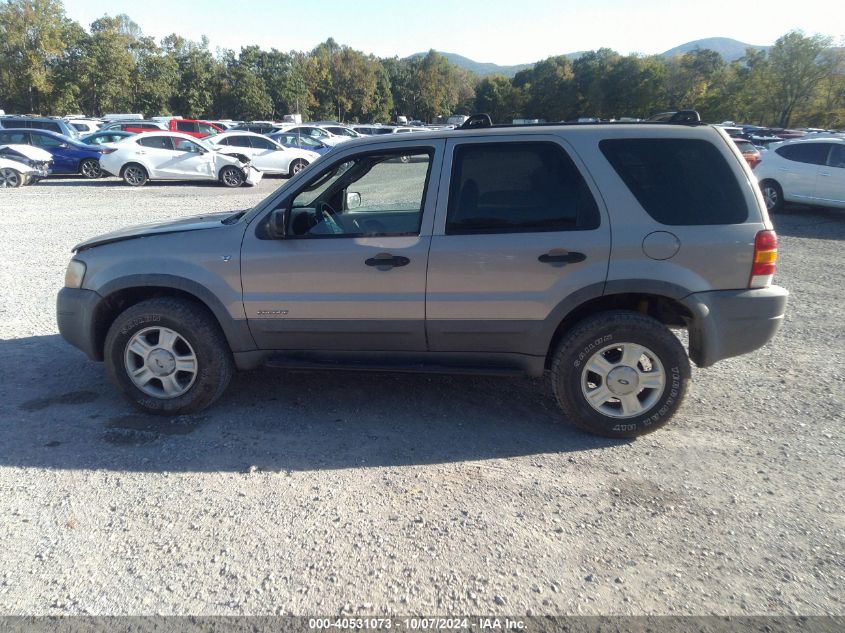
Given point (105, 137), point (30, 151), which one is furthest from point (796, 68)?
point (30, 151)

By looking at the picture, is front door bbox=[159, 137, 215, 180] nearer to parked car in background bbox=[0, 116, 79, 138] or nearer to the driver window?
parked car in background bbox=[0, 116, 79, 138]

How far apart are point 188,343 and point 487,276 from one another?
2.04 meters

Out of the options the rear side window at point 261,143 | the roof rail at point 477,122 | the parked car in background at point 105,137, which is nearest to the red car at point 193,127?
the rear side window at point 261,143

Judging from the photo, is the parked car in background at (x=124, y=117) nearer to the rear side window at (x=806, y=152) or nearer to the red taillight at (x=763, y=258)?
the rear side window at (x=806, y=152)

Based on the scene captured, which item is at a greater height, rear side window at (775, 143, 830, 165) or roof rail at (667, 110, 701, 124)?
roof rail at (667, 110, 701, 124)

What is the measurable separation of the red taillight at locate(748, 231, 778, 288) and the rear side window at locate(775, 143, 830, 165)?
1123 centimetres

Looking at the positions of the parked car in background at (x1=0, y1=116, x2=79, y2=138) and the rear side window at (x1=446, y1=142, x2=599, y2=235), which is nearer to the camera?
the rear side window at (x1=446, y1=142, x2=599, y2=235)

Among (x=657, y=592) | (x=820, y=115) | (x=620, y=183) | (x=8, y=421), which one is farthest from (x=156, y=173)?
(x=820, y=115)

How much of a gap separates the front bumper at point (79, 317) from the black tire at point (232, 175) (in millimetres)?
15546

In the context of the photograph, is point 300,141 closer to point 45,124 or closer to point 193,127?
point 193,127

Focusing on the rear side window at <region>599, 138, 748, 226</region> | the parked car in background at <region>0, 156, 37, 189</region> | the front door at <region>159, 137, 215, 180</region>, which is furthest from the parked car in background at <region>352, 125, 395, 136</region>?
the rear side window at <region>599, 138, 748, 226</region>

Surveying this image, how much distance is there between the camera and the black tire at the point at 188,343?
4016 millimetres

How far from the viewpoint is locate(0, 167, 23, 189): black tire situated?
16703mm

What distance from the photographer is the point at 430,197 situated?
385 centimetres
